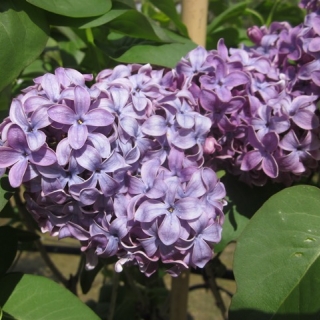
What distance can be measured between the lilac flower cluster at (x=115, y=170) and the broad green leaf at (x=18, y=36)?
28 mm

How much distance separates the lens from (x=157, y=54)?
72 centimetres

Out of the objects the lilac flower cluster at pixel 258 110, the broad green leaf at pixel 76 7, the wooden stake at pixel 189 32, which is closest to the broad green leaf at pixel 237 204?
the lilac flower cluster at pixel 258 110

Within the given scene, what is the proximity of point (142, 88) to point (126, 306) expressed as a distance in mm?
495

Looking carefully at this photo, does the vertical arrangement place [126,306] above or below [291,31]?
below

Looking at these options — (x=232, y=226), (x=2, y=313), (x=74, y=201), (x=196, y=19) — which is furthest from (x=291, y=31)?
(x=2, y=313)

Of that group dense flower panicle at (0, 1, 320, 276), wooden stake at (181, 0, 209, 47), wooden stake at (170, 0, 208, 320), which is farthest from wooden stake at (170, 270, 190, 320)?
wooden stake at (181, 0, 209, 47)

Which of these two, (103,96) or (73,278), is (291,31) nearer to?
(103,96)

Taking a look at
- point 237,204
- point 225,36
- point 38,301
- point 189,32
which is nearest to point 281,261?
point 237,204

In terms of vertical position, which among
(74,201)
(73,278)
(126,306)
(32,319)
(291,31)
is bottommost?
(126,306)

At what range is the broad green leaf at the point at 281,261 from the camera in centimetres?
54

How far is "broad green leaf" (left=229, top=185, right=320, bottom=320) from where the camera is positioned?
54 cm

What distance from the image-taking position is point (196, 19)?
80 centimetres

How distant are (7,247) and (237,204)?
0.92 ft

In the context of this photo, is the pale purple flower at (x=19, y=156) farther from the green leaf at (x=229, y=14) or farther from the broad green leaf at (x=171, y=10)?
the green leaf at (x=229, y=14)
